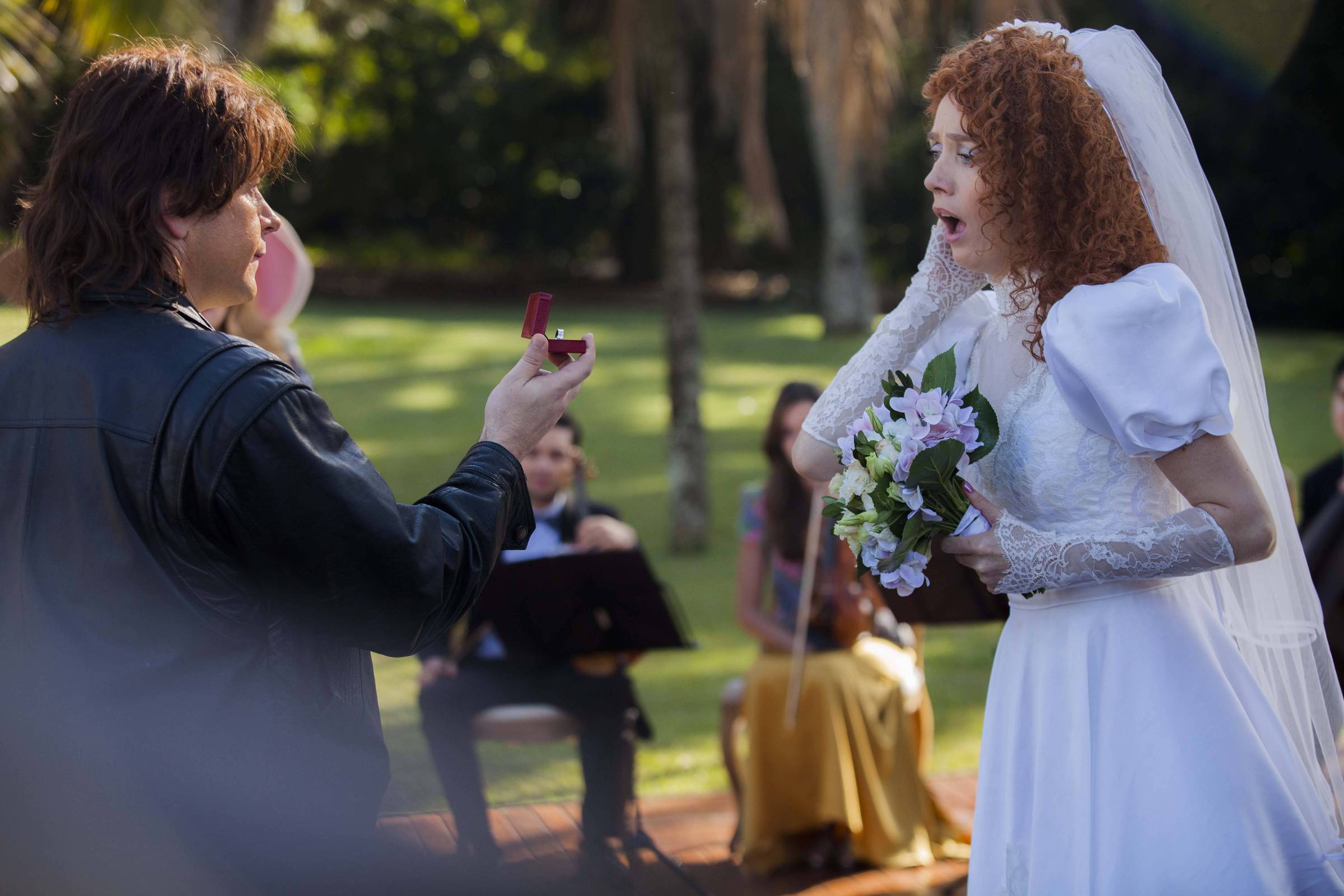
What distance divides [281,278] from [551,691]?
1.95 metres

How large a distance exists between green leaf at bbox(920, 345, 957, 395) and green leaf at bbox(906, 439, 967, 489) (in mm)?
133

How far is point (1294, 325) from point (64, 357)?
2873 centimetres

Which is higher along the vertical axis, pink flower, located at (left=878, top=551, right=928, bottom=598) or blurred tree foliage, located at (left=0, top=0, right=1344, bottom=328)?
blurred tree foliage, located at (left=0, top=0, right=1344, bottom=328)

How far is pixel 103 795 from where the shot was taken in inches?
64.9

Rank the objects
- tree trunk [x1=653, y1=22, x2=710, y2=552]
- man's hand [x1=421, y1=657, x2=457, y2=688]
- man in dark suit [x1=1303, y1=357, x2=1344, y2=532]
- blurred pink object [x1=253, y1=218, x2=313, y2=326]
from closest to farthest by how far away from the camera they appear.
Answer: blurred pink object [x1=253, y1=218, x2=313, y2=326] < man's hand [x1=421, y1=657, x2=457, y2=688] < man in dark suit [x1=1303, y1=357, x2=1344, y2=532] < tree trunk [x1=653, y1=22, x2=710, y2=552]

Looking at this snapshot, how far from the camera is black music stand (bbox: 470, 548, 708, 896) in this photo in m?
4.40

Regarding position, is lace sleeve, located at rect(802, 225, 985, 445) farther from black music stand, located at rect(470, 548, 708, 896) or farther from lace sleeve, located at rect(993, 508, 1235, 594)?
black music stand, located at rect(470, 548, 708, 896)

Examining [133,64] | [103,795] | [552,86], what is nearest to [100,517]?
[103,795]

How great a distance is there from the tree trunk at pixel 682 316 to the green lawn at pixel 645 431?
424 millimetres

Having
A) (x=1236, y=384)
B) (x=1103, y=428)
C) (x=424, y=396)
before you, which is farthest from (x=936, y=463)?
(x=424, y=396)

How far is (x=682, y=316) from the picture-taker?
10508mm

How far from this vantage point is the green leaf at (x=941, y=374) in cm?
221

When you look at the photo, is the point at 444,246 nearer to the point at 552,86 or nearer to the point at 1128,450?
the point at 552,86

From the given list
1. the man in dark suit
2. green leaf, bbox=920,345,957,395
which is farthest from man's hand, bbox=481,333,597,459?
the man in dark suit
